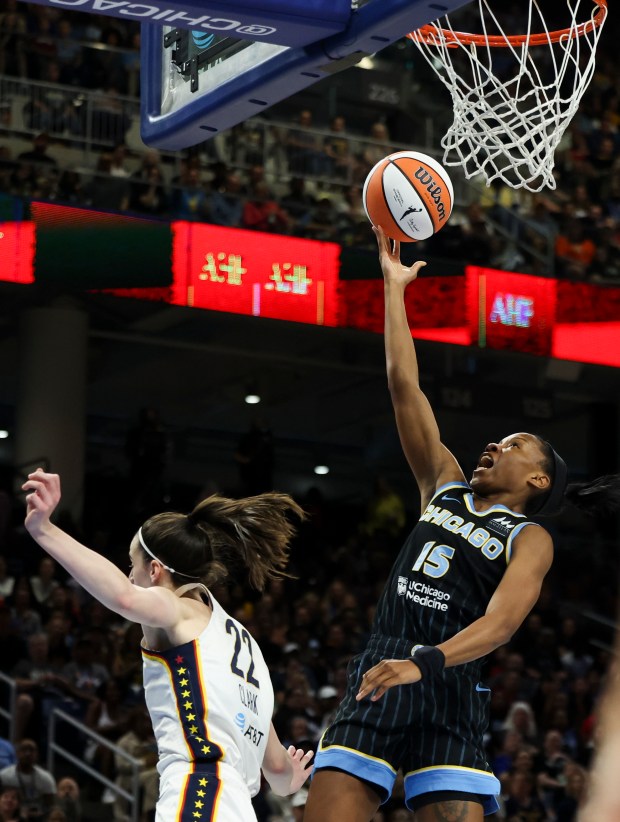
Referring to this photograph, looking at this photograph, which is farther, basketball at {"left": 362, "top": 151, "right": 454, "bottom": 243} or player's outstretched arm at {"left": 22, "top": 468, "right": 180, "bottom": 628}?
basketball at {"left": 362, "top": 151, "right": 454, "bottom": 243}

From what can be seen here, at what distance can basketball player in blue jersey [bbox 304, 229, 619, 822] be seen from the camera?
14.2 ft

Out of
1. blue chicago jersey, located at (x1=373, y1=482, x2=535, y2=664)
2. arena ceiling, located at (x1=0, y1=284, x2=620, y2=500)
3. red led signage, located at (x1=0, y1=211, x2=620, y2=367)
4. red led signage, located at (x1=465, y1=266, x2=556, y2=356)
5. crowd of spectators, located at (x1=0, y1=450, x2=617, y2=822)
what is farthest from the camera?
arena ceiling, located at (x1=0, y1=284, x2=620, y2=500)

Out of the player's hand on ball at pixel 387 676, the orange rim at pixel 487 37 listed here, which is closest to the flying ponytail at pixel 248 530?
the player's hand on ball at pixel 387 676

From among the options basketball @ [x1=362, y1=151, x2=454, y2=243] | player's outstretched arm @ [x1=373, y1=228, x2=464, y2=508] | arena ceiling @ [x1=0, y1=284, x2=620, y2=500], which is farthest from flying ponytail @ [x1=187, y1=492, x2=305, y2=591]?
arena ceiling @ [x1=0, y1=284, x2=620, y2=500]

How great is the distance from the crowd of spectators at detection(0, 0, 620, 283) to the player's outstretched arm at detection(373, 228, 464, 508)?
8.75 meters

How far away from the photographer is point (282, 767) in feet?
13.8

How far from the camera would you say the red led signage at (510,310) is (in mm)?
14211

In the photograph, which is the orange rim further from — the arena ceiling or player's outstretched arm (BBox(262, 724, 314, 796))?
the arena ceiling

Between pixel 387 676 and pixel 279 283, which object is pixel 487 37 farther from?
pixel 279 283

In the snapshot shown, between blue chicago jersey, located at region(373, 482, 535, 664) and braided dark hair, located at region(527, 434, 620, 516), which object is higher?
braided dark hair, located at region(527, 434, 620, 516)

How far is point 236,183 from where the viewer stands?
14.5 meters

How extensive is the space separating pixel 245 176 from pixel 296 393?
3.63 m

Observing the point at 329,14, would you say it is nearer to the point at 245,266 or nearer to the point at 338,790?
the point at 338,790

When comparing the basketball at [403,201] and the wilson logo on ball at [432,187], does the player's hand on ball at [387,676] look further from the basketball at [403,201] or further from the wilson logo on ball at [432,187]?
the wilson logo on ball at [432,187]
